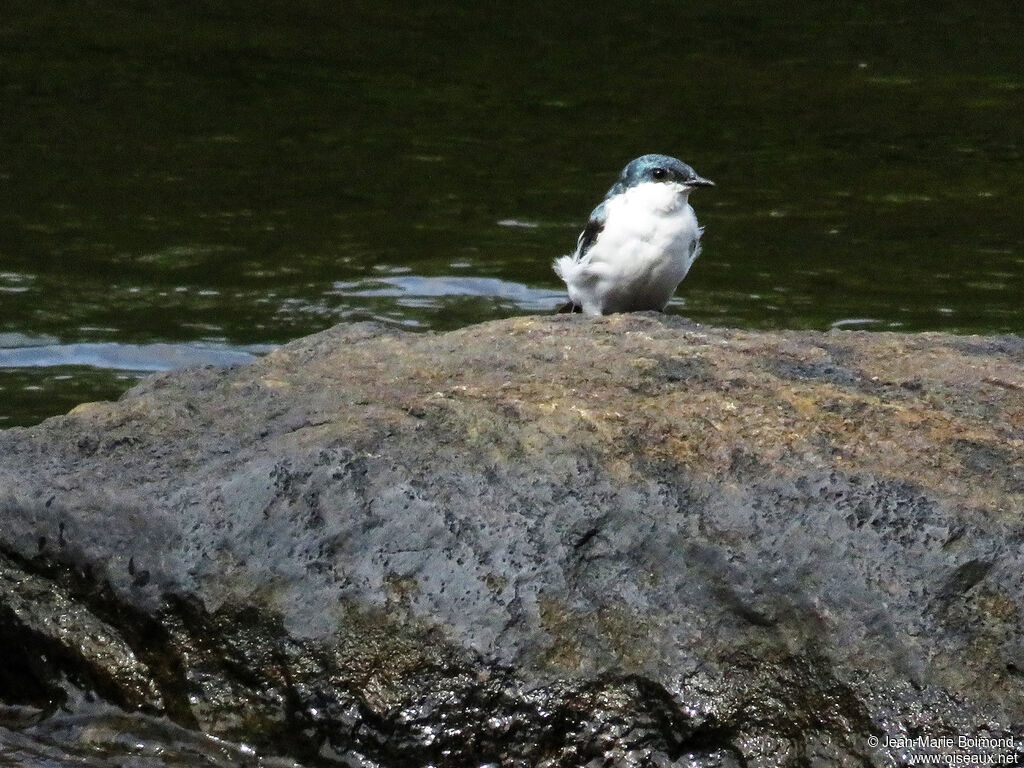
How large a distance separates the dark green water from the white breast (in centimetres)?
290

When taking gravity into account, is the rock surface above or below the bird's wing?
below

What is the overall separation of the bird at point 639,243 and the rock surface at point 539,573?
1678 mm

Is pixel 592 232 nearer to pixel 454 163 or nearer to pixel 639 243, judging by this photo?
pixel 639 243

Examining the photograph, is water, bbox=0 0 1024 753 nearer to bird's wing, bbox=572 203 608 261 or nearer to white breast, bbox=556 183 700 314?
bird's wing, bbox=572 203 608 261

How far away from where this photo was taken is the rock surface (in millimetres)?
4395

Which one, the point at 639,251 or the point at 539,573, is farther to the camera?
the point at 639,251

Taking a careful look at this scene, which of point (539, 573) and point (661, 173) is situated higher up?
point (661, 173)

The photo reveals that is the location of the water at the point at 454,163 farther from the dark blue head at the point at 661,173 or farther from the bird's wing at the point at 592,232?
the dark blue head at the point at 661,173

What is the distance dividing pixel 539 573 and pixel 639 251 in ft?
8.15

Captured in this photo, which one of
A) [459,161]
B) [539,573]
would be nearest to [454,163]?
[459,161]

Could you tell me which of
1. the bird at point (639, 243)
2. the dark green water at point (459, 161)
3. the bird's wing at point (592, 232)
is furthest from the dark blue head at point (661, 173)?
the dark green water at point (459, 161)

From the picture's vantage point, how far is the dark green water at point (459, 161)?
401 inches

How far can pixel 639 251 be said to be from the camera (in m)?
6.75

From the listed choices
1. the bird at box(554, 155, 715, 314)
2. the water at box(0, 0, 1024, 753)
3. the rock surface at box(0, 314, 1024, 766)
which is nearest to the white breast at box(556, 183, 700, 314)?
the bird at box(554, 155, 715, 314)
